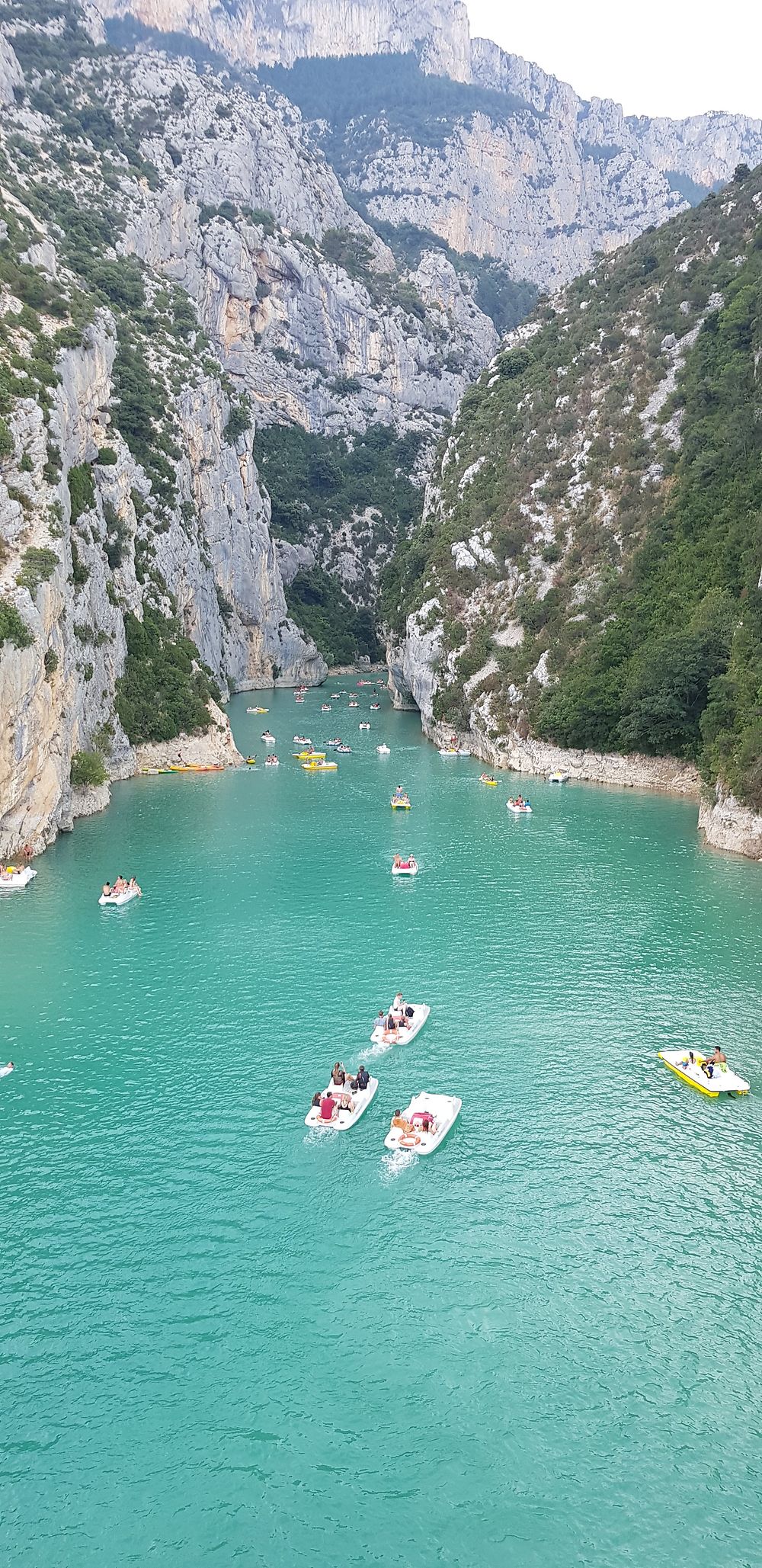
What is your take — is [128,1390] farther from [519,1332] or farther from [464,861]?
[464,861]

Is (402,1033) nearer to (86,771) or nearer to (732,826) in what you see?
(732,826)

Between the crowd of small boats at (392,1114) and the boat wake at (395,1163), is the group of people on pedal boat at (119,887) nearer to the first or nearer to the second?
the crowd of small boats at (392,1114)

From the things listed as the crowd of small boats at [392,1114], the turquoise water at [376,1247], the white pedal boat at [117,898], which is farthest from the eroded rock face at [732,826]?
the white pedal boat at [117,898]

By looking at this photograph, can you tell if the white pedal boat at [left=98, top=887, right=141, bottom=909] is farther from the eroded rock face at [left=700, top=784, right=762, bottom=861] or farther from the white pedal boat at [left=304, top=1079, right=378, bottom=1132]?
the eroded rock face at [left=700, top=784, right=762, bottom=861]

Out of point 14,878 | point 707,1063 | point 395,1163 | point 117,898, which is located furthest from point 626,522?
point 395,1163

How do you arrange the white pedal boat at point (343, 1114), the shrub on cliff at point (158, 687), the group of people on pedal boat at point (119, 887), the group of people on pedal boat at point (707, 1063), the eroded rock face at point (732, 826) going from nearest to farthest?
the white pedal boat at point (343, 1114) → the group of people on pedal boat at point (707, 1063) → the group of people on pedal boat at point (119, 887) → the eroded rock face at point (732, 826) → the shrub on cliff at point (158, 687)

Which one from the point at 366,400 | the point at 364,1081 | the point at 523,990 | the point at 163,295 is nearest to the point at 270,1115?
the point at 364,1081
